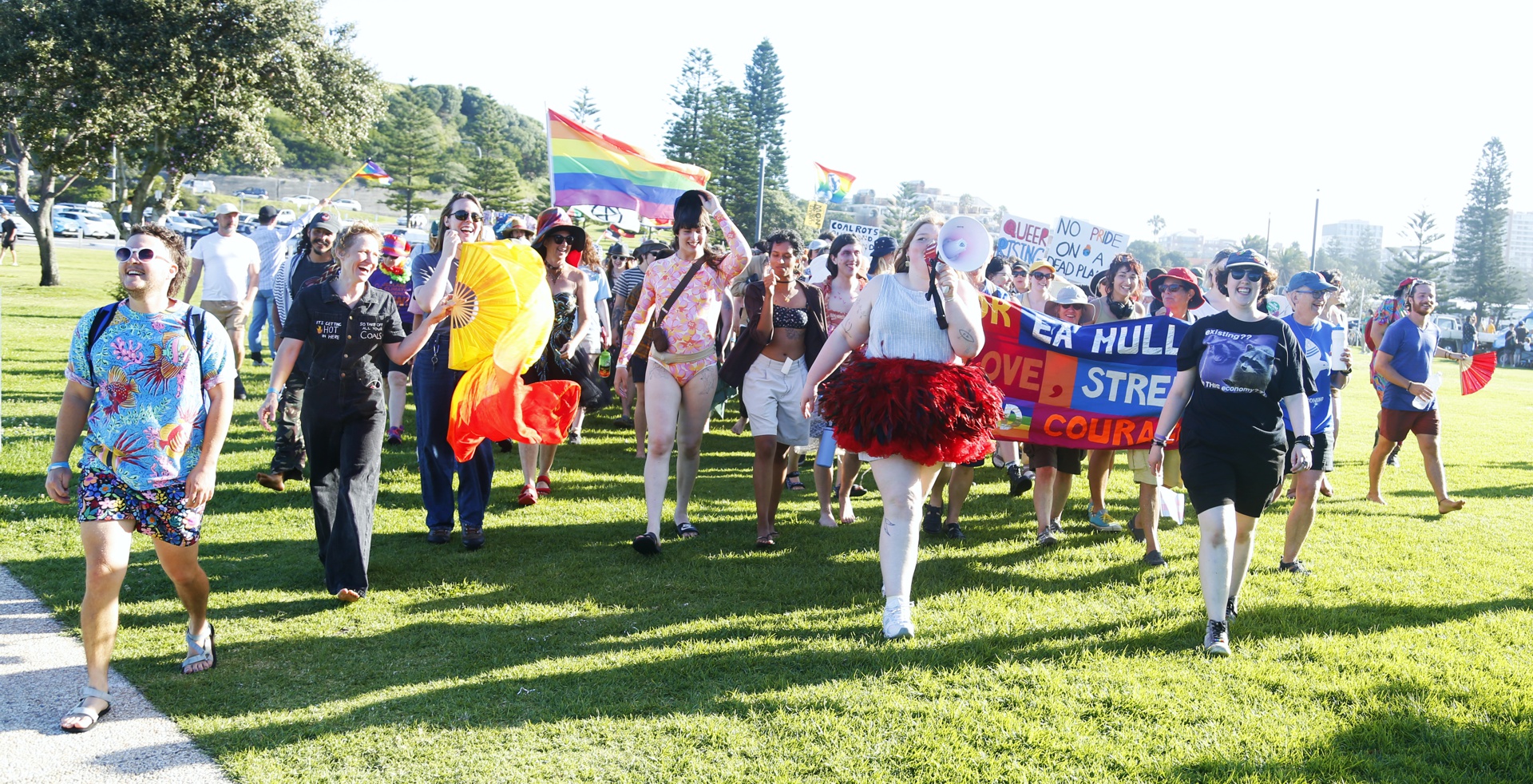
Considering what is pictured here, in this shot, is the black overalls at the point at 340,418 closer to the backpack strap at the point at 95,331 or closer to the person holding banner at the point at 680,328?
the backpack strap at the point at 95,331

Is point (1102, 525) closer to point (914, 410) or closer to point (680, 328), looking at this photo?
point (914, 410)

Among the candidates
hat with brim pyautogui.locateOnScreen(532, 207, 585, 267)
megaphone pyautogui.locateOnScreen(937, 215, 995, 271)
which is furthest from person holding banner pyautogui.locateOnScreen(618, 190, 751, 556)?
megaphone pyautogui.locateOnScreen(937, 215, 995, 271)

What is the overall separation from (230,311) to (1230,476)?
9.89 m

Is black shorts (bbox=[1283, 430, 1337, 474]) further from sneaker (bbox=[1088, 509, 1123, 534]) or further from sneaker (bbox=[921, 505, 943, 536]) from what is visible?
sneaker (bbox=[921, 505, 943, 536])

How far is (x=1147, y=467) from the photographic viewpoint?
6.83 metres

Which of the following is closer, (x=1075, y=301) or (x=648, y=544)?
(x=648, y=544)

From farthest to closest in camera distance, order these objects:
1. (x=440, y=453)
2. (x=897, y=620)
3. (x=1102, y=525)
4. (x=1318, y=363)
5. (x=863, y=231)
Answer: (x=863, y=231)
(x=1102, y=525)
(x=1318, y=363)
(x=440, y=453)
(x=897, y=620)

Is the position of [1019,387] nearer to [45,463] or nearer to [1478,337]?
[45,463]

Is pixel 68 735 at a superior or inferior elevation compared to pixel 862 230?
inferior

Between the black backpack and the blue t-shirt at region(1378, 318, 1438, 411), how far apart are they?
867cm

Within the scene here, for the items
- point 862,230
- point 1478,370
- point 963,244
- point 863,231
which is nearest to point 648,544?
point 963,244

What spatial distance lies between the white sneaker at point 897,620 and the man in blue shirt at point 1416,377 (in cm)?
578

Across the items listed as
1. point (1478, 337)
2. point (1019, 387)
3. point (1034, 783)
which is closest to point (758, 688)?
point (1034, 783)

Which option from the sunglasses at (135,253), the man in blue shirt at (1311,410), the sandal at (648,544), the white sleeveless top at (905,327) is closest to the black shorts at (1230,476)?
the man in blue shirt at (1311,410)
